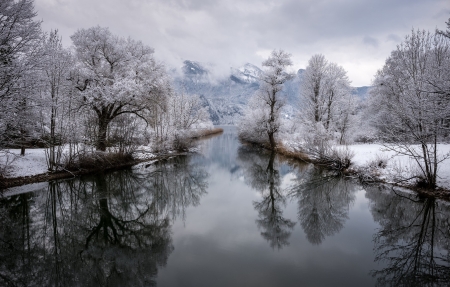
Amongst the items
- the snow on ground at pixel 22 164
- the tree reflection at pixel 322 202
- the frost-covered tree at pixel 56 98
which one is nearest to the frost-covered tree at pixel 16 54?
the frost-covered tree at pixel 56 98

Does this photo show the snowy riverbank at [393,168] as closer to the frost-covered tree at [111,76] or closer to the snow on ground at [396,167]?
the snow on ground at [396,167]

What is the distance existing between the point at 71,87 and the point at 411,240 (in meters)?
21.0

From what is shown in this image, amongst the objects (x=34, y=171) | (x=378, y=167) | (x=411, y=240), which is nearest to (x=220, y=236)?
(x=411, y=240)

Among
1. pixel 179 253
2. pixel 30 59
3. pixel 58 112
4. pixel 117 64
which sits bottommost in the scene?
pixel 179 253

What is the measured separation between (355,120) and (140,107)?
25462 mm

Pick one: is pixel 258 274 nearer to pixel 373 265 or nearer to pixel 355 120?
pixel 373 265

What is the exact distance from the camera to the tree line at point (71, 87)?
10.8 m

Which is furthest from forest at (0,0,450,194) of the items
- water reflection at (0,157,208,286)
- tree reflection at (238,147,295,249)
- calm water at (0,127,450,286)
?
tree reflection at (238,147,295,249)

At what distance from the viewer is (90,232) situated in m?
8.10

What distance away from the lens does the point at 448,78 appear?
873cm

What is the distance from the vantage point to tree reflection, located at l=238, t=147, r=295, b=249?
26.5ft

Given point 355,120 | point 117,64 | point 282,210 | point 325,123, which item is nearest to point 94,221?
point 282,210

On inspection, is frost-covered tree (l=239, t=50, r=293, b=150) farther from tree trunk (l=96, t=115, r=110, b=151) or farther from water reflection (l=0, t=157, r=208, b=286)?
tree trunk (l=96, t=115, r=110, b=151)

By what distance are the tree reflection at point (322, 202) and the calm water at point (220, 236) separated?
0.05 metres
